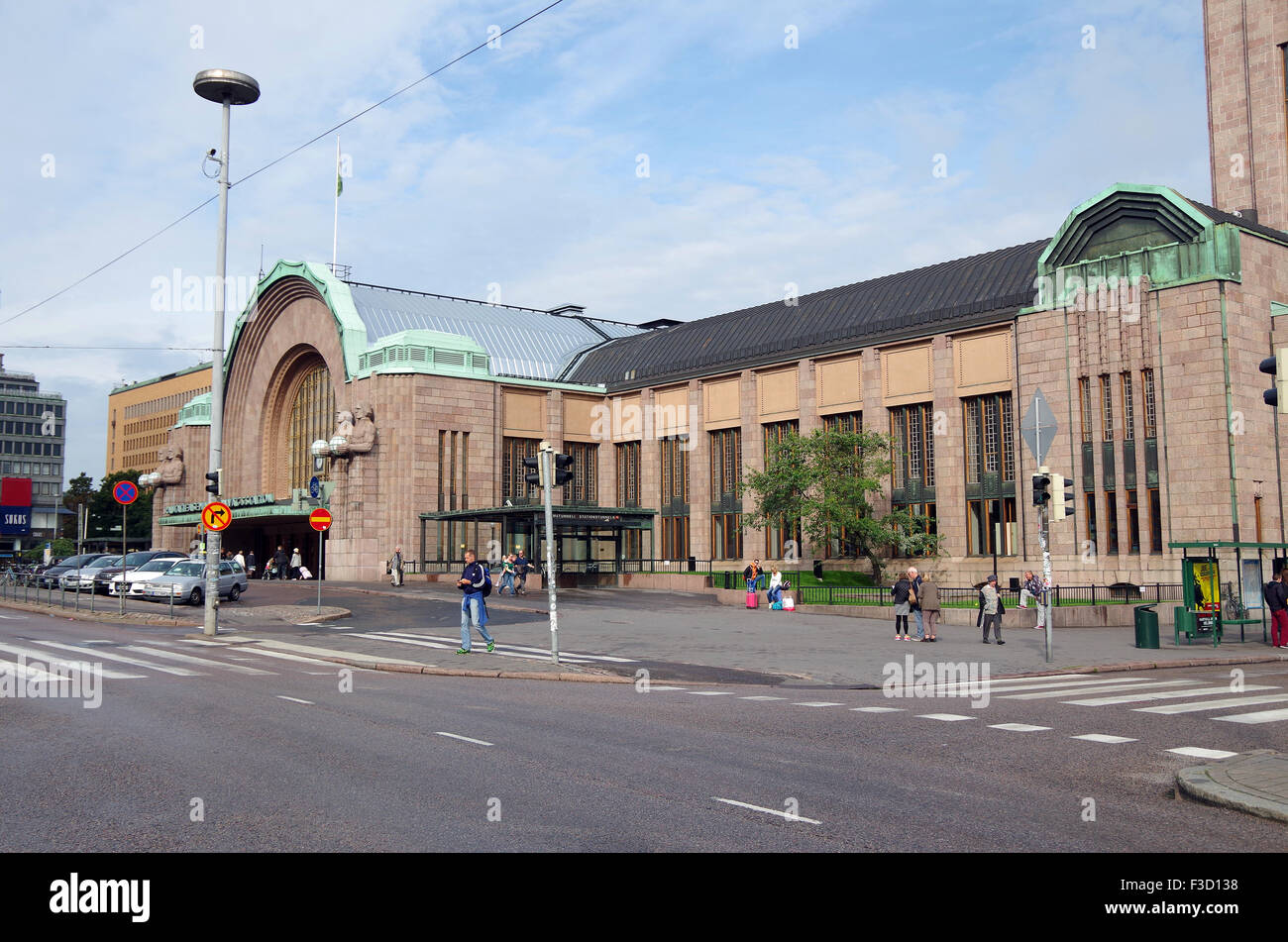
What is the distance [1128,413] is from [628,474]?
1149 inches

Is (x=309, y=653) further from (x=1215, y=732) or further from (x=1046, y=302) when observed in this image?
(x=1046, y=302)

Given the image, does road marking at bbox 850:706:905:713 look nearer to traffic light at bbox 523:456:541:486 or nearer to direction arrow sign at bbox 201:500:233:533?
traffic light at bbox 523:456:541:486

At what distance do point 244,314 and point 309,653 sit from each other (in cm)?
4962

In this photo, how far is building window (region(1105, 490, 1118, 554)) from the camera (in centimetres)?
4103

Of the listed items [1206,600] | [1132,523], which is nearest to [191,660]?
[1206,600]

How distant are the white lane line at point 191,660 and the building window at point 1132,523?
33.9m

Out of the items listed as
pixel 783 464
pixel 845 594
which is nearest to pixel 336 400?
pixel 783 464

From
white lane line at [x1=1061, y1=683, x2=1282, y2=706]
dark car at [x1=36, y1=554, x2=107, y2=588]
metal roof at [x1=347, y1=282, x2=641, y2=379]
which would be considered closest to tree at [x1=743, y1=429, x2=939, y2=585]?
metal roof at [x1=347, y1=282, x2=641, y2=379]

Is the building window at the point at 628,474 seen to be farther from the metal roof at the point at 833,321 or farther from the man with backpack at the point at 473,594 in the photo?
the man with backpack at the point at 473,594

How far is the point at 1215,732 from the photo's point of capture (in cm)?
1163

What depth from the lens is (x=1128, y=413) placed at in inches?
1606

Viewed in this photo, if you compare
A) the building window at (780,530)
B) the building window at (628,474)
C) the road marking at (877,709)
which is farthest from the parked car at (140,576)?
the road marking at (877,709)

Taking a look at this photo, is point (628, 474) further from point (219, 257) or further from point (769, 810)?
point (769, 810)
